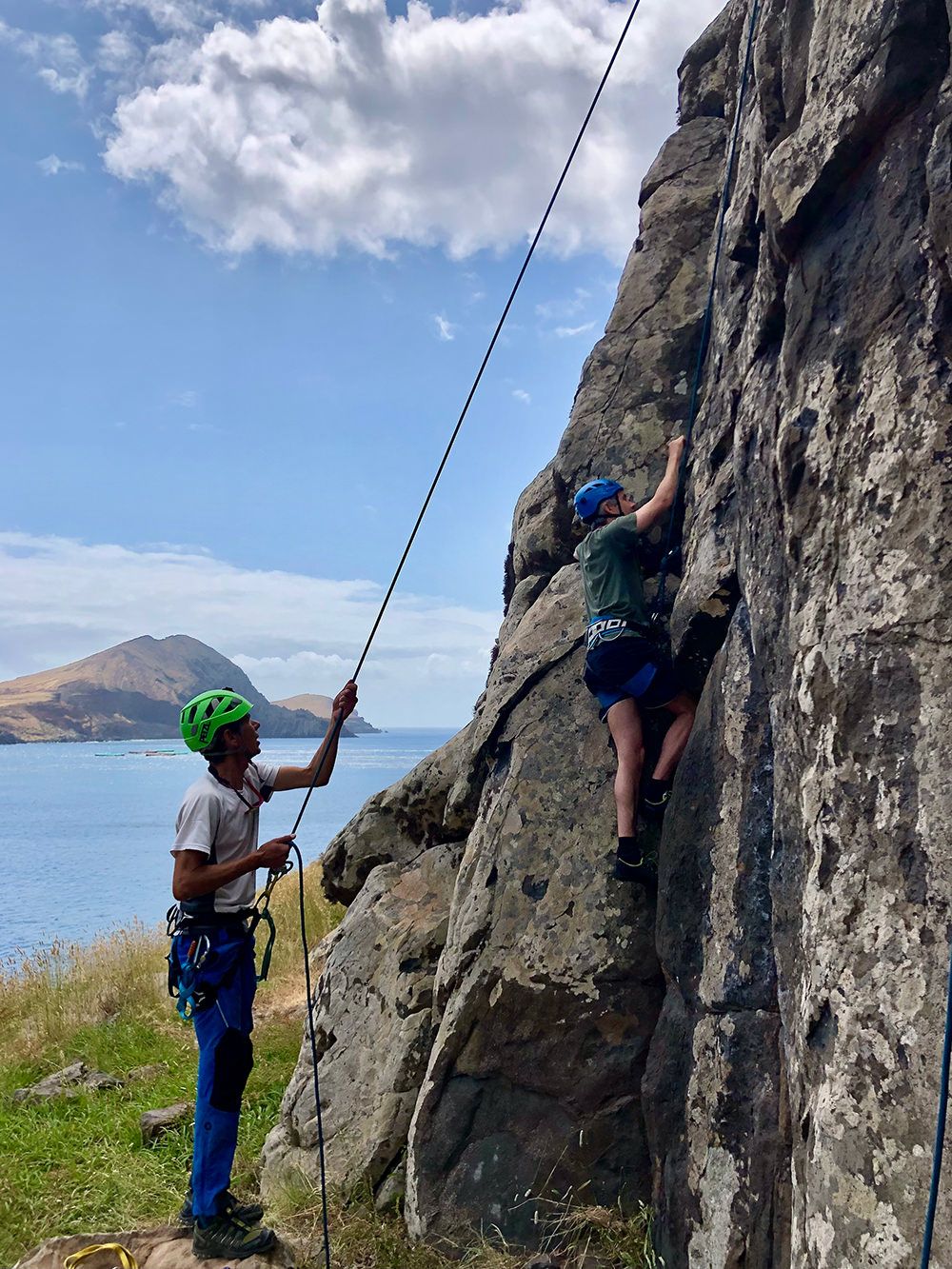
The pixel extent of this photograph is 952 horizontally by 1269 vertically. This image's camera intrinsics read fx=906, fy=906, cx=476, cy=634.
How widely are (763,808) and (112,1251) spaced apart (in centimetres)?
405

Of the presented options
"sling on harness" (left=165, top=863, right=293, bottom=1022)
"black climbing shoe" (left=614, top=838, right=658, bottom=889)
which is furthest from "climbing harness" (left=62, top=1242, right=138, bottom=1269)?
"black climbing shoe" (left=614, top=838, right=658, bottom=889)

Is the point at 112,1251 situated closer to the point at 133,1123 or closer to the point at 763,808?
the point at 133,1123

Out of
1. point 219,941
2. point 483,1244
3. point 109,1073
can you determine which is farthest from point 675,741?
point 109,1073

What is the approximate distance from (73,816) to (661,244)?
63.0 m

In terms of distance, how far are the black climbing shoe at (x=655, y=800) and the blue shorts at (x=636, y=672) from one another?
0.48 meters

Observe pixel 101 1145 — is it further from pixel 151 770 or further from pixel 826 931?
pixel 151 770

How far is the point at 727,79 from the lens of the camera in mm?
7809

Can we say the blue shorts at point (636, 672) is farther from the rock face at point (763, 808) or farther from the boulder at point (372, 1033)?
the boulder at point (372, 1033)

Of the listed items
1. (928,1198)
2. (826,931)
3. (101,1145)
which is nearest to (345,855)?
(101,1145)

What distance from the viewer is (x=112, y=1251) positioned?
15.4 feet

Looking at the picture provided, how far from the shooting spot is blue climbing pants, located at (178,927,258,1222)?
4758 mm

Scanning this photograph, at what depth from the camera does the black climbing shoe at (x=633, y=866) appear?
534 cm

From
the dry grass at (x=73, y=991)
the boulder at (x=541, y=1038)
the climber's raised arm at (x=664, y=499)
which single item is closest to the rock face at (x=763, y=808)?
the boulder at (x=541, y=1038)

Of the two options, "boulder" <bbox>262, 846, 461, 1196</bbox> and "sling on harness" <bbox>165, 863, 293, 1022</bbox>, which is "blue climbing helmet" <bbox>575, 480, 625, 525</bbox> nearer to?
"boulder" <bbox>262, 846, 461, 1196</bbox>
